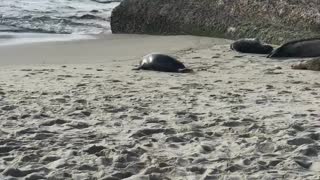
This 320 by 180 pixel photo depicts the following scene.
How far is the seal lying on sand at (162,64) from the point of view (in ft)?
23.5

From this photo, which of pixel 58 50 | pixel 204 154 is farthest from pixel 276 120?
pixel 58 50

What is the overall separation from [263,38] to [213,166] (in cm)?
648

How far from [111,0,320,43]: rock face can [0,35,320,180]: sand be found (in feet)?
6.49

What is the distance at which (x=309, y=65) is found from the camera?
23.9ft

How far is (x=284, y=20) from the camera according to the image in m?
9.91

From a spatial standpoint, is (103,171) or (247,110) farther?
(247,110)

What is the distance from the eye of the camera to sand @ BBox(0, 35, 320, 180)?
12.3ft

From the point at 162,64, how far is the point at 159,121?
2.48 meters

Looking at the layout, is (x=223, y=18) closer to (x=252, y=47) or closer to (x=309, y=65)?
(x=252, y=47)

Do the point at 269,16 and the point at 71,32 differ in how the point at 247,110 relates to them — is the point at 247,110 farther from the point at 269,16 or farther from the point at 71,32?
the point at 71,32

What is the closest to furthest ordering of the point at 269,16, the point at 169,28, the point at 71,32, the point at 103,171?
the point at 103,171 → the point at 269,16 → the point at 169,28 → the point at 71,32

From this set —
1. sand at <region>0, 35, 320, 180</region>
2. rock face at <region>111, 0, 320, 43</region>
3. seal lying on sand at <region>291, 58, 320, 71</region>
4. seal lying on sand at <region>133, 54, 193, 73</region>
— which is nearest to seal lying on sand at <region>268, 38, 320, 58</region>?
sand at <region>0, 35, 320, 180</region>

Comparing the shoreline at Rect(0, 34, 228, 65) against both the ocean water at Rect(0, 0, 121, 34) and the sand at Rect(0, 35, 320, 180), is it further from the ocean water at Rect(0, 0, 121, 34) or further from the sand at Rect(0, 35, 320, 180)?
the ocean water at Rect(0, 0, 121, 34)

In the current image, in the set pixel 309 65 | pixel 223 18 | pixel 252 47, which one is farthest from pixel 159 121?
pixel 223 18
